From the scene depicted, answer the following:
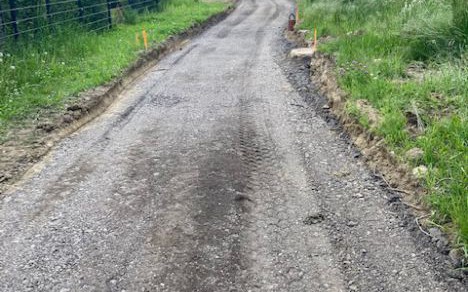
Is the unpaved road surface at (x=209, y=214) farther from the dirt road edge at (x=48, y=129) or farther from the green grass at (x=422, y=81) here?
the green grass at (x=422, y=81)

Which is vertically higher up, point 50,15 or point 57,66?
point 50,15

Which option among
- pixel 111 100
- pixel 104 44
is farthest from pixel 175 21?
pixel 111 100

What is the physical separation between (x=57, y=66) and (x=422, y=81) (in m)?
7.43

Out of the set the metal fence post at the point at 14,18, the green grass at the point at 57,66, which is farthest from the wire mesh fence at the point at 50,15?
the green grass at the point at 57,66

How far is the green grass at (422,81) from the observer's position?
4719 millimetres

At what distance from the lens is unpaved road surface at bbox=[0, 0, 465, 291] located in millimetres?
3980

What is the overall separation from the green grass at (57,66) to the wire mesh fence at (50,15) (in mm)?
384

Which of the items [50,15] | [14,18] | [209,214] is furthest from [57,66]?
[209,214]

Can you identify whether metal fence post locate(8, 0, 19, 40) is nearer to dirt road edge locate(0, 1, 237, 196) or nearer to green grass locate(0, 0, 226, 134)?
green grass locate(0, 0, 226, 134)

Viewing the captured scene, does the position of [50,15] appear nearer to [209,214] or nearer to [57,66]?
[57,66]

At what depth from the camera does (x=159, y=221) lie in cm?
476

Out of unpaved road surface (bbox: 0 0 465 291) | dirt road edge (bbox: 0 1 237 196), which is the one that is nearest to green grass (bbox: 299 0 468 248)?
unpaved road surface (bbox: 0 0 465 291)

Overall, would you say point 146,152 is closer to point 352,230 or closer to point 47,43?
point 352,230

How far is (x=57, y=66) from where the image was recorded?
10148 mm
